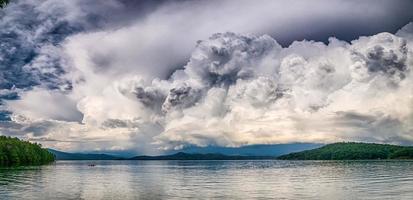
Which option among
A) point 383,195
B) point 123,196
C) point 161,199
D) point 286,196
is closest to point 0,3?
point 161,199

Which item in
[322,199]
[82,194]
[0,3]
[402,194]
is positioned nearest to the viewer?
[0,3]

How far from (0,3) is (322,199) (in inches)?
1968

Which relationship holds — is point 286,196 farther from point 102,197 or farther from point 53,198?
point 53,198

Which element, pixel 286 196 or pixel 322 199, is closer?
pixel 322 199

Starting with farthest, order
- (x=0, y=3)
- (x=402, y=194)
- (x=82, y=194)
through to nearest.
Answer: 1. (x=82, y=194)
2. (x=402, y=194)
3. (x=0, y=3)

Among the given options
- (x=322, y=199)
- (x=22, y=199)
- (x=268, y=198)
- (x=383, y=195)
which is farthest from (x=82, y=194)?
(x=383, y=195)

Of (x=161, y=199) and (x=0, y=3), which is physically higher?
(x=0, y=3)

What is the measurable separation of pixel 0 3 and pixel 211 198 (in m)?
45.3

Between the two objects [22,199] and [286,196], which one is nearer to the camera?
[22,199]

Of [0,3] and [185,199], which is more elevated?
[0,3]

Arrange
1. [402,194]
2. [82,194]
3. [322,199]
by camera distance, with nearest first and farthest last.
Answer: [322,199], [402,194], [82,194]

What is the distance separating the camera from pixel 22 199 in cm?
6612

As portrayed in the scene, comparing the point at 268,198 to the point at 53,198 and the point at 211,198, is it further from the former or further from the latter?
the point at 53,198

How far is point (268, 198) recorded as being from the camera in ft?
223
